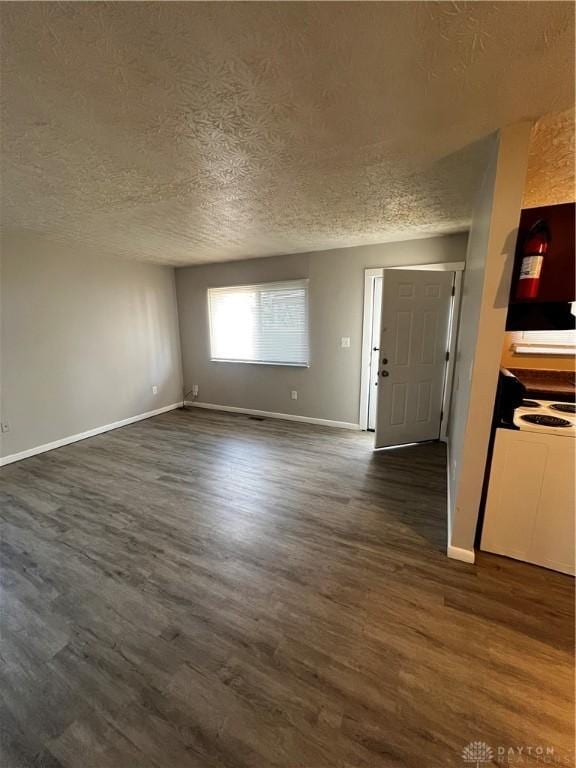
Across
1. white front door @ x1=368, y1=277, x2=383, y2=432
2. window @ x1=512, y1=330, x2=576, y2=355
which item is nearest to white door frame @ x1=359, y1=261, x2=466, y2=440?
white front door @ x1=368, y1=277, x2=383, y2=432

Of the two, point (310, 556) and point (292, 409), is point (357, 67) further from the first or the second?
point (292, 409)

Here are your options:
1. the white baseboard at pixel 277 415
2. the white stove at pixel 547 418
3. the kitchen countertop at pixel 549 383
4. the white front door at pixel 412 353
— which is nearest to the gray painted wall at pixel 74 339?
the white baseboard at pixel 277 415

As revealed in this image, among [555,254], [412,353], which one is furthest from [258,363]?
[555,254]

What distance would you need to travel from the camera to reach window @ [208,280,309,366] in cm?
426

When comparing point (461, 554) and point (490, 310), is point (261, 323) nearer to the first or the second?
point (490, 310)

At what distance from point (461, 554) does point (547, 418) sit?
3.24 feet

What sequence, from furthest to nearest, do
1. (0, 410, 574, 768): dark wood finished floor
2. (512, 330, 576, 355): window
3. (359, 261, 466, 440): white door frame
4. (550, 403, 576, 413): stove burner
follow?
(359, 261, 466, 440): white door frame < (512, 330, 576, 355): window < (550, 403, 576, 413): stove burner < (0, 410, 574, 768): dark wood finished floor

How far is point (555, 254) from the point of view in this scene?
5.11 feet

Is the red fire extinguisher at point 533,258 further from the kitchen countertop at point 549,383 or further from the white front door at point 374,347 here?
the white front door at point 374,347

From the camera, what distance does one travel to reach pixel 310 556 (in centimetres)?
194

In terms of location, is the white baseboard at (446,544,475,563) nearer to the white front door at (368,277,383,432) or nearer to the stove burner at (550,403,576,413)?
the stove burner at (550,403,576,413)

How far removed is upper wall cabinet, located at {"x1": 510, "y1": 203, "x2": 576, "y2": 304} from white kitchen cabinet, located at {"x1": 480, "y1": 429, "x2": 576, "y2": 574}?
77cm

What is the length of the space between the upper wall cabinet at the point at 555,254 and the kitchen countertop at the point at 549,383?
1.13 m

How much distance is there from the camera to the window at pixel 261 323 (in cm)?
426
